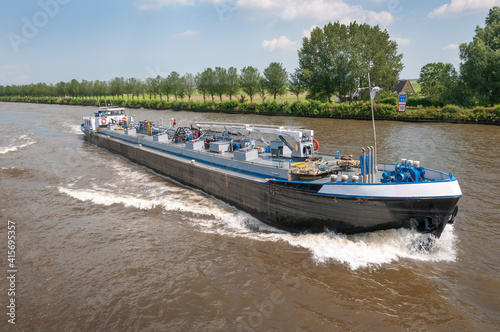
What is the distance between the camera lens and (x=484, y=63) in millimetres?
42781

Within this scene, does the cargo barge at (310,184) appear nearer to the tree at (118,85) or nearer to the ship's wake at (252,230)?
the ship's wake at (252,230)

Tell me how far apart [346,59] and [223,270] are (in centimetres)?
5817

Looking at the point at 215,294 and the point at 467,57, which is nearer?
the point at 215,294

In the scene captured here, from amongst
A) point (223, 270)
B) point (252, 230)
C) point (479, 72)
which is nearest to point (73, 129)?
point (252, 230)

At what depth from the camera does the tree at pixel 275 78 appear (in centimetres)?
8069

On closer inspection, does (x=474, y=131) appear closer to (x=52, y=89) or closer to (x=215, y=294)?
(x=215, y=294)

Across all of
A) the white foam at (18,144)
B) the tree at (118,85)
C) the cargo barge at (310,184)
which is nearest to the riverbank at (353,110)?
the white foam at (18,144)

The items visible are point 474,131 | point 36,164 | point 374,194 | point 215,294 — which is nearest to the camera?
point 215,294

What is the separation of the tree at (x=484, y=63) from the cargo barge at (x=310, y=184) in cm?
3936

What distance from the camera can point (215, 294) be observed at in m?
10.4

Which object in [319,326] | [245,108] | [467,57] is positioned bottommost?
[319,326]

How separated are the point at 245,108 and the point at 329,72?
1999 cm

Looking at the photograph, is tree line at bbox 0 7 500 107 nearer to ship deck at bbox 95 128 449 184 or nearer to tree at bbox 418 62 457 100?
tree at bbox 418 62 457 100

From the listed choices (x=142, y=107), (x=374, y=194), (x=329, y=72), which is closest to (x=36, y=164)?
(x=374, y=194)
